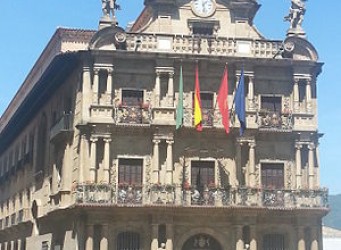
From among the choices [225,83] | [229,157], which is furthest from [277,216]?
[225,83]

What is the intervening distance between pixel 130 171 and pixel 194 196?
138 inches

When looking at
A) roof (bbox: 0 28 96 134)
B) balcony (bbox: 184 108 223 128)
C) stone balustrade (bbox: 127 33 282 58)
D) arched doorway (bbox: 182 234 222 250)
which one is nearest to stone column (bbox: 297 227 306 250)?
arched doorway (bbox: 182 234 222 250)

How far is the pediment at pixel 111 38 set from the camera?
110 ft

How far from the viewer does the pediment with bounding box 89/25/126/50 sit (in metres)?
33.6

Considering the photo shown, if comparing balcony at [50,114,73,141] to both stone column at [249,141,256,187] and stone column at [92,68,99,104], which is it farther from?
stone column at [249,141,256,187]

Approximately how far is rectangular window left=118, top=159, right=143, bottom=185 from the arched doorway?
3.88 m

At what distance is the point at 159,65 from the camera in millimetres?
33625

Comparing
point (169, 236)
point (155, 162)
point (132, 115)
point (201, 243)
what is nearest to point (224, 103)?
point (155, 162)

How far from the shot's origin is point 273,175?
111ft

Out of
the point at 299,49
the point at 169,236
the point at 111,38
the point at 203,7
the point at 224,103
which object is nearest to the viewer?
the point at 169,236

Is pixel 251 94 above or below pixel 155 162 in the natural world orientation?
above

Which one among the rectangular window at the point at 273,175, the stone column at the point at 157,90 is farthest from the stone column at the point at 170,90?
the rectangular window at the point at 273,175

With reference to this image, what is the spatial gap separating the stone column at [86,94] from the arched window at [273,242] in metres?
10.9

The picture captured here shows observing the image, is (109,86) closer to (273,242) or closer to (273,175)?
(273,175)
